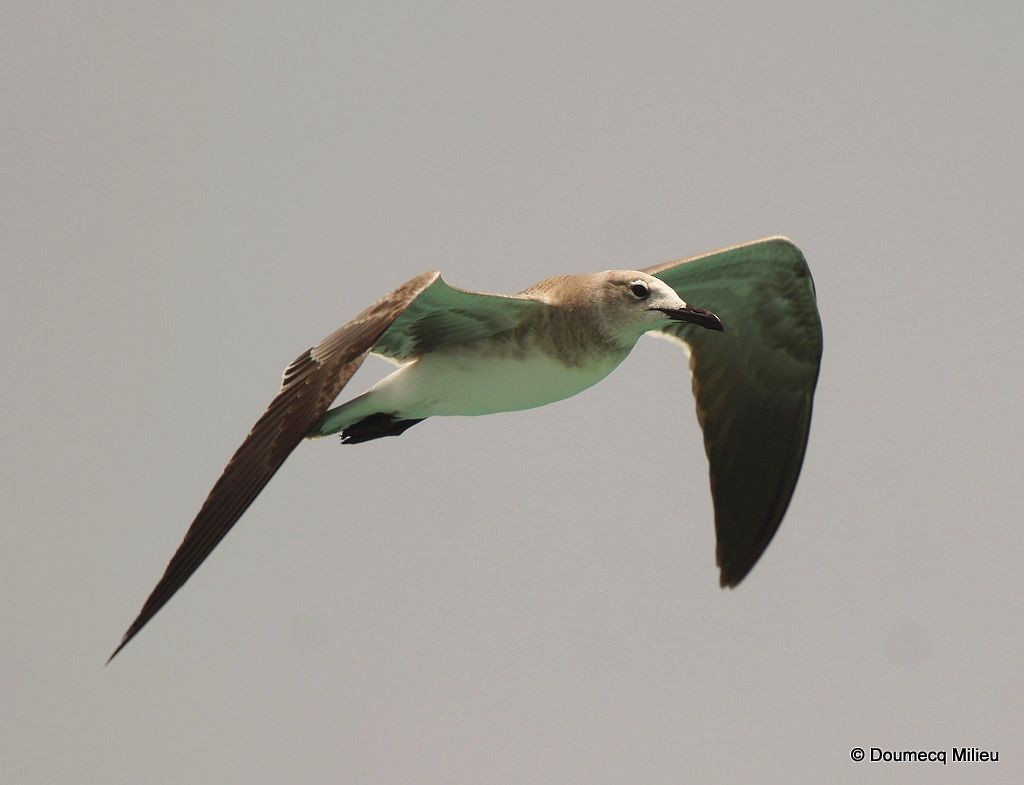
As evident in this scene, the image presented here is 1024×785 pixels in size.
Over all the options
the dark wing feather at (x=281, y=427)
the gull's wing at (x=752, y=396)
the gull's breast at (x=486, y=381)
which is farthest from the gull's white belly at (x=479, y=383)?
the gull's wing at (x=752, y=396)

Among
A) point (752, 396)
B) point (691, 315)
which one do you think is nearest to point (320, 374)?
point (691, 315)

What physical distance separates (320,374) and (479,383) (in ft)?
7.38

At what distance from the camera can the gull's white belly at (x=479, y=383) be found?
42.1 feet

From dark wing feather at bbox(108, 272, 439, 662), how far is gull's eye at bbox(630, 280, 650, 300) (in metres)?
1.93

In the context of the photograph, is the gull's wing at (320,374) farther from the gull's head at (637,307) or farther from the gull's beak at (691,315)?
the gull's beak at (691,315)

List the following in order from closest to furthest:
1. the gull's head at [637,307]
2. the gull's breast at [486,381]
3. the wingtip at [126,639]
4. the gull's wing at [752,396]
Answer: the wingtip at [126,639] → the gull's head at [637,307] → the gull's breast at [486,381] → the gull's wing at [752,396]

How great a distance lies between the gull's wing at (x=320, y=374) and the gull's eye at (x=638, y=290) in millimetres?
812

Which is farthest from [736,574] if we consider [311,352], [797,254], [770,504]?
[311,352]

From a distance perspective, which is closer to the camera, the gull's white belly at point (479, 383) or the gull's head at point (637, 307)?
the gull's head at point (637, 307)

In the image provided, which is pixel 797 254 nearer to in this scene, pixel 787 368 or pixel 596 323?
pixel 787 368

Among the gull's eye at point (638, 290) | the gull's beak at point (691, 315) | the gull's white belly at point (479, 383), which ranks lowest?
the gull's white belly at point (479, 383)

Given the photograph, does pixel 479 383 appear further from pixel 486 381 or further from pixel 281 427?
pixel 281 427

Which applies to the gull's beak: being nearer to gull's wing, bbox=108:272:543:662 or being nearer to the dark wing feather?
gull's wing, bbox=108:272:543:662

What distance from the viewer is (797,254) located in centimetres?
1497
